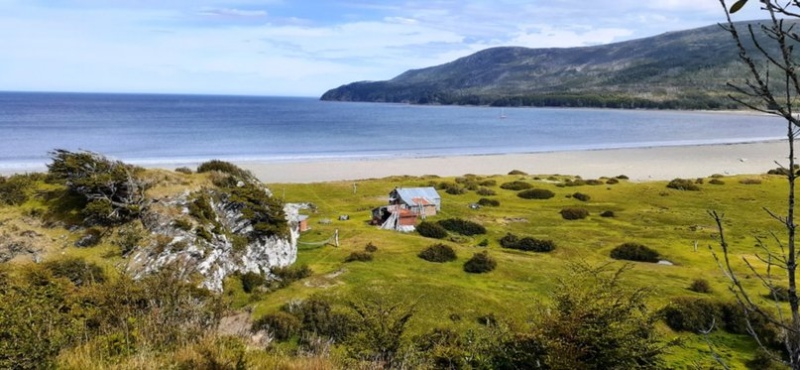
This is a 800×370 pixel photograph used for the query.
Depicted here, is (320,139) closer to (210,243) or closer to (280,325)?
(210,243)

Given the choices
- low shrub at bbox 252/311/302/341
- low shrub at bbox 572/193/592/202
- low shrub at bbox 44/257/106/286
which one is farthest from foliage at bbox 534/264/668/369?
low shrub at bbox 572/193/592/202

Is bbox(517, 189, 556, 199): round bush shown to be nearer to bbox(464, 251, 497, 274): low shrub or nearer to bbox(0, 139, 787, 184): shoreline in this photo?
bbox(0, 139, 787, 184): shoreline

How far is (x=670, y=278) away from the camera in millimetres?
29453

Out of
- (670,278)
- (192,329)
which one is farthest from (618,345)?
(670,278)

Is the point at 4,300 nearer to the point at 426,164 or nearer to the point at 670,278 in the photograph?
the point at 670,278

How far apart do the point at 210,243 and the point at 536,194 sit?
128 ft

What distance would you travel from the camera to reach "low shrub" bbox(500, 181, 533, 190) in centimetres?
6109

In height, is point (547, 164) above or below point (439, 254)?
above

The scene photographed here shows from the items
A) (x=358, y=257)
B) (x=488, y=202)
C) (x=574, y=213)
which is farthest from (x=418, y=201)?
(x=358, y=257)

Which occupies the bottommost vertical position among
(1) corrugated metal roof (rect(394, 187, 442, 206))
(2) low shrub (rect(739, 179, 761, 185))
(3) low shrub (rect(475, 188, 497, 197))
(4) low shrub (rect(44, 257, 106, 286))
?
(3) low shrub (rect(475, 188, 497, 197))

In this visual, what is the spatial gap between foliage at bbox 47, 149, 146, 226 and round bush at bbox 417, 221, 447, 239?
20.8 metres

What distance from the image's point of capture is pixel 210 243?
26469mm

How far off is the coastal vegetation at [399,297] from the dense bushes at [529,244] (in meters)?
0.12

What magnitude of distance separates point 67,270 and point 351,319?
11947 millimetres
